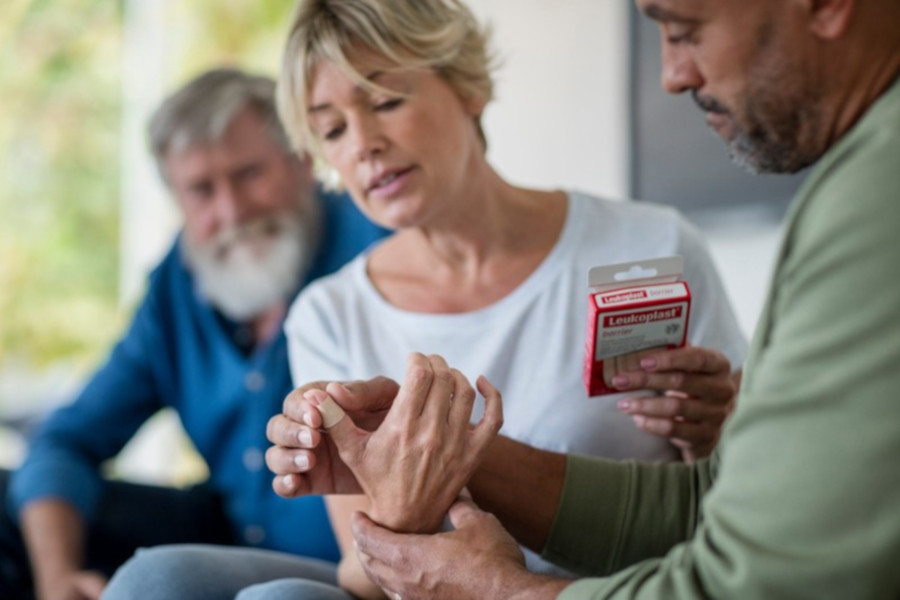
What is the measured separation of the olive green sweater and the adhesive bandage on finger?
0.40 m

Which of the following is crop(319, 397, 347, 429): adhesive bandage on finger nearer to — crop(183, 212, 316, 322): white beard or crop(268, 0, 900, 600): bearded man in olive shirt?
crop(268, 0, 900, 600): bearded man in olive shirt

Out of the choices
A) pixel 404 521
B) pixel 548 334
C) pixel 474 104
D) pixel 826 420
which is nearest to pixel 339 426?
pixel 404 521

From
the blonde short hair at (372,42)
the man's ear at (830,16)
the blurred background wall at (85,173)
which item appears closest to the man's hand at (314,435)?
the blonde short hair at (372,42)

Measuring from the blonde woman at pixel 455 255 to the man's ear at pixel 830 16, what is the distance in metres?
0.57

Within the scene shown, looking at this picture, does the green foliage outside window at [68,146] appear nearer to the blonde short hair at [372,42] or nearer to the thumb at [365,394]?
the blonde short hair at [372,42]

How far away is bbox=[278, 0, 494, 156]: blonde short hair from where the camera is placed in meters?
1.41

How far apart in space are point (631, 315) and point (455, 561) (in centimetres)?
35

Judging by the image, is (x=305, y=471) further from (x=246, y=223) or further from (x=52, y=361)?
(x=52, y=361)

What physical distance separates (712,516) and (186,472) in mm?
3625

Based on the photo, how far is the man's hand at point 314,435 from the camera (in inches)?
43.2

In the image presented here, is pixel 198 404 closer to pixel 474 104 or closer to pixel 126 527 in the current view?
pixel 126 527

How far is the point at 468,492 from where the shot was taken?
1.18 meters

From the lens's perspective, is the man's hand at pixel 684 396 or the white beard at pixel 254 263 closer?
the man's hand at pixel 684 396

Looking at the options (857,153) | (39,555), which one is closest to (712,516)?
(857,153)
